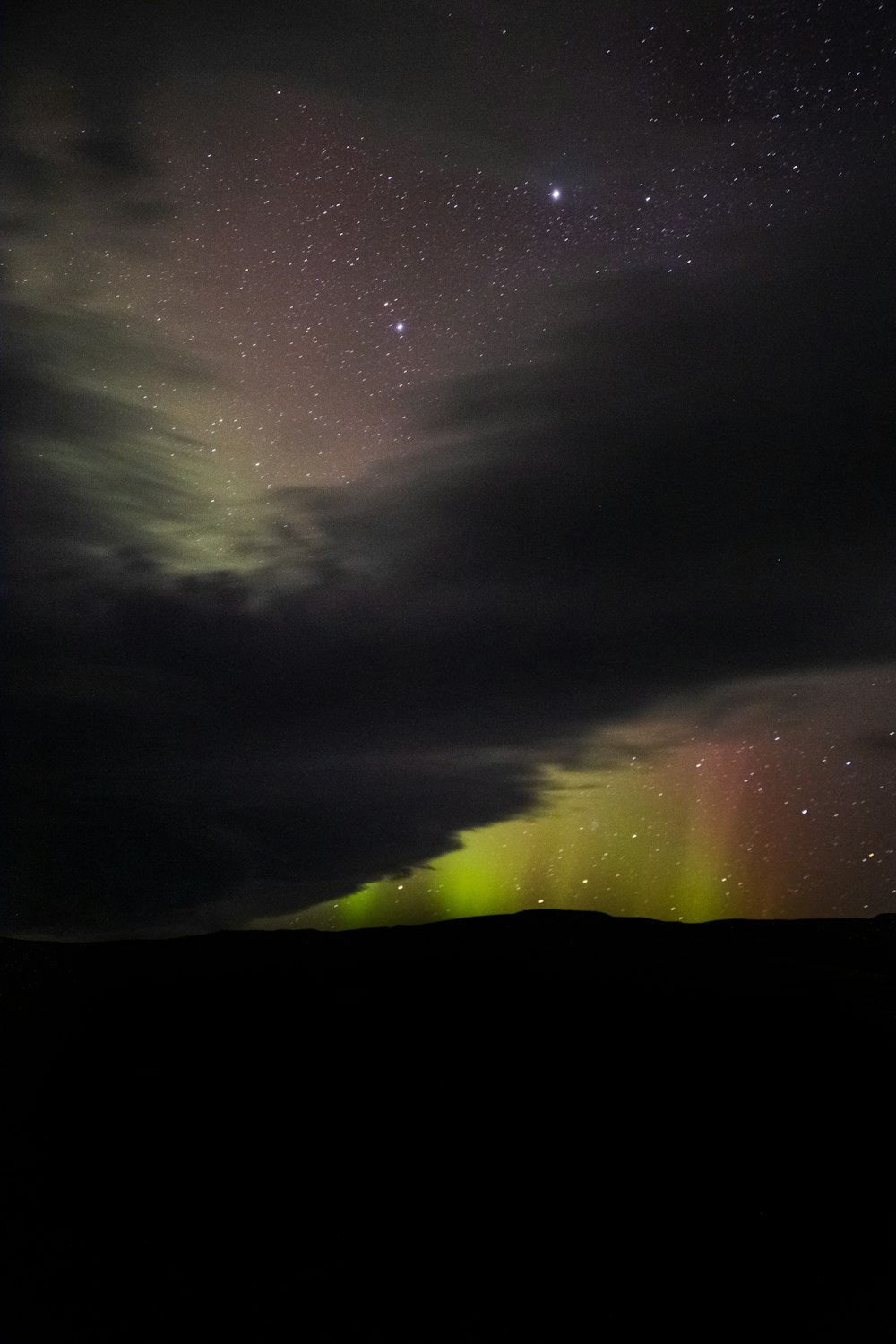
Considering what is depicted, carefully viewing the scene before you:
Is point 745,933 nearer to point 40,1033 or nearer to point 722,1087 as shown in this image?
point 722,1087

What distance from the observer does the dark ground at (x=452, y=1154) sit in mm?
7777

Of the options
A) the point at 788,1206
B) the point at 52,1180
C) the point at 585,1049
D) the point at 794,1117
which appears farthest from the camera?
the point at 585,1049

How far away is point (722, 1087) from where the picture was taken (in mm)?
11414

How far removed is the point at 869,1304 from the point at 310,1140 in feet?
17.7

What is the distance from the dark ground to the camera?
7.78 m

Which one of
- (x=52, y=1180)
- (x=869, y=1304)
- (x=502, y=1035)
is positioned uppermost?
(x=502, y=1035)

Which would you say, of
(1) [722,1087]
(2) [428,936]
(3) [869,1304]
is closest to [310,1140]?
(1) [722,1087]

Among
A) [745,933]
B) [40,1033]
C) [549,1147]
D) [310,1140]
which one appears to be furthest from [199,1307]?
[745,933]

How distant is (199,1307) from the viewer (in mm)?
7656

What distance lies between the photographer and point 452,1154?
33.0 ft

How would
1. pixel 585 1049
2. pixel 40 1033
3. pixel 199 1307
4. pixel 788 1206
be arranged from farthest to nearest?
pixel 40 1033 → pixel 585 1049 → pixel 788 1206 → pixel 199 1307

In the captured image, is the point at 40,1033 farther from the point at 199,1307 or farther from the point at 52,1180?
the point at 199,1307

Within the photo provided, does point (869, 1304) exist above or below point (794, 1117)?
below

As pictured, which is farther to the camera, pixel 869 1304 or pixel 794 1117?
pixel 794 1117
